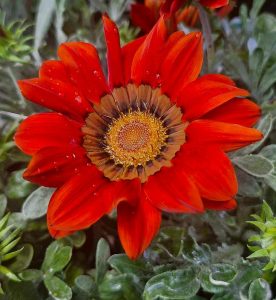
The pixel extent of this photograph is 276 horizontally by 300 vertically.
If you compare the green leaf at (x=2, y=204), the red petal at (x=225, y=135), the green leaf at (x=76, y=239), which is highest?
the red petal at (x=225, y=135)

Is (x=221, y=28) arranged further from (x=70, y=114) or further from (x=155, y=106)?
(x=70, y=114)

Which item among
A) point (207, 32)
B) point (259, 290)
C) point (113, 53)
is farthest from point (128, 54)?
point (259, 290)

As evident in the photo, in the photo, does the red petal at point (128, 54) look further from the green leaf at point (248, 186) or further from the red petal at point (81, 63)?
the green leaf at point (248, 186)

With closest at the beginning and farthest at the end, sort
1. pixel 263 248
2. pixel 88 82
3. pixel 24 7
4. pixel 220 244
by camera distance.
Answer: pixel 263 248 → pixel 88 82 → pixel 220 244 → pixel 24 7

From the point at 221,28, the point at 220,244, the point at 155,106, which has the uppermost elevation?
the point at 155,106

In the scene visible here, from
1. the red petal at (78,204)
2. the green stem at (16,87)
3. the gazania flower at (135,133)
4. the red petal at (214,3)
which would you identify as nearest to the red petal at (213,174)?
the gazania flower at (135,133)

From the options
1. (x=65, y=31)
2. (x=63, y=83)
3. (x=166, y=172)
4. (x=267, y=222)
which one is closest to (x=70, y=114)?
(x=63, y=83)

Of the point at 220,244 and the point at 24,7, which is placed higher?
the point at 24,7
